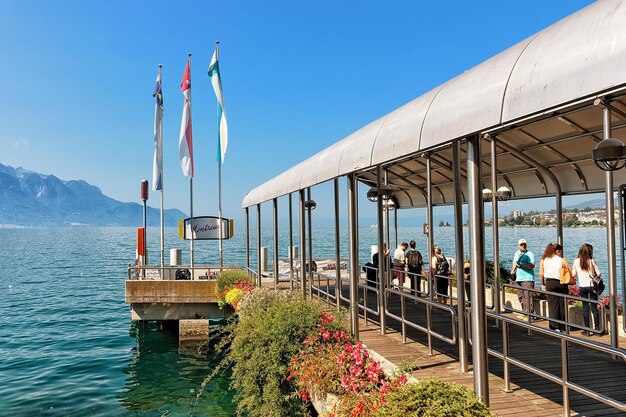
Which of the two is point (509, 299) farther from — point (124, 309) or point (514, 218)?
point (124, 309)

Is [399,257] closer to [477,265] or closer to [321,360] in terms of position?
[321,360]

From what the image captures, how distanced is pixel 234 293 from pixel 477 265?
39.9ft

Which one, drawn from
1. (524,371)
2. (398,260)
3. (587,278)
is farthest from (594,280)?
(398,260)

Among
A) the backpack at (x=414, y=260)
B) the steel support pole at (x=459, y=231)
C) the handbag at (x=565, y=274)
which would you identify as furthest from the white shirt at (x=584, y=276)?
the backpack at (x=414, y=260)

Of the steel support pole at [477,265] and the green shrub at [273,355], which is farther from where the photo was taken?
the green shrub at [273,355]

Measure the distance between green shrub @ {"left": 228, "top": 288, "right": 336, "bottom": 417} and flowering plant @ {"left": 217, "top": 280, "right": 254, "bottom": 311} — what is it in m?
6.24

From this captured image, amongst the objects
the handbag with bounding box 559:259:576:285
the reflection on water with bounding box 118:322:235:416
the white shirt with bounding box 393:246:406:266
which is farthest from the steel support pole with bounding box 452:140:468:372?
the white shirt with bounding box 393:246:406:266

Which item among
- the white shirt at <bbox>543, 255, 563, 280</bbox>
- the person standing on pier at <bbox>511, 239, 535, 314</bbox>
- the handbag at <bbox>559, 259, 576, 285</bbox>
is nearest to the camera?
the handbag at <bbox>559, 259, 576, 285</bbox>

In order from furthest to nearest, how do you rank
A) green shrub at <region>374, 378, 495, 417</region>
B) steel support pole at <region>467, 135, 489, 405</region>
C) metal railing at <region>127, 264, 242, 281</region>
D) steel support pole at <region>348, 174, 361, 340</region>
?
metal railing at <region>127, 264, 242, 281</region> < steel support pole at <region>348, 174, 361, 340</region> < steel support pole at <region>467, 135, 489, 405</region> < green shrub at <region>374, 378, 495, 417</region>

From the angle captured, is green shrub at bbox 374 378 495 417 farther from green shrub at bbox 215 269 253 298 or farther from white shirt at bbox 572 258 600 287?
green shrub at bbox 215 269 253 298

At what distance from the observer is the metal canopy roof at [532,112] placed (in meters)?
3.46

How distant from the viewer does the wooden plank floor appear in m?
5.59

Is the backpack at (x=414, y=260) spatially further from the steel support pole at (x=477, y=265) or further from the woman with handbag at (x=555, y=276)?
the steel support pole at (x=477, y=265)

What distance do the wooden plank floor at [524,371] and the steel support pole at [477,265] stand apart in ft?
2.13
